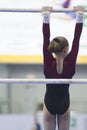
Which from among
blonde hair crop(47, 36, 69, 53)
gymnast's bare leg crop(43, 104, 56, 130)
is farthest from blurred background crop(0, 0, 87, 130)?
blonde hair crop(47, 36, 69, 53)

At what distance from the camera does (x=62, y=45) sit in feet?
8.97

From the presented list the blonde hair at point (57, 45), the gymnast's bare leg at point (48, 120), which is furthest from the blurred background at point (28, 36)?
the blonde hair at point (57, 45)

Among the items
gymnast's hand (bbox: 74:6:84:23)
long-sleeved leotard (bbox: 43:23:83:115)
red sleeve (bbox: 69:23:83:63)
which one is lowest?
long-sleeved leotard (bbox: 43:23:83:115)

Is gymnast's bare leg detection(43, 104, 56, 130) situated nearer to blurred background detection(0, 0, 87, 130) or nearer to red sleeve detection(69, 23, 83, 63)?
red sleeve detection(69, 23, 83, 63)

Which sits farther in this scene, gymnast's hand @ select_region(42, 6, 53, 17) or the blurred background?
the blurred background

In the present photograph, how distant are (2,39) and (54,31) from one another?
1.85 feet

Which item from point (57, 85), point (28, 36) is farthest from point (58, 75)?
point (28, 36)

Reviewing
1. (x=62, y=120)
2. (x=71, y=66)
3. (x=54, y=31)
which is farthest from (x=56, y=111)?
(x=54, y=31)

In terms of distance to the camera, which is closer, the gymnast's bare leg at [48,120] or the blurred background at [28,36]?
the gymnast's bare leg at [48,120]

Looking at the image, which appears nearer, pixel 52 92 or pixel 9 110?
pixel 52 92

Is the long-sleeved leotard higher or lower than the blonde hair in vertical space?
lower

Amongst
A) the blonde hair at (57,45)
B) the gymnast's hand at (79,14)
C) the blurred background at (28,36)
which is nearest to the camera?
the blonde hair at (57,45)

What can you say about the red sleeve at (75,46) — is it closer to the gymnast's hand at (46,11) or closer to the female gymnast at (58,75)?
the female gymnast at (58,75)

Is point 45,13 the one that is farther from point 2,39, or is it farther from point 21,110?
point 21,110
